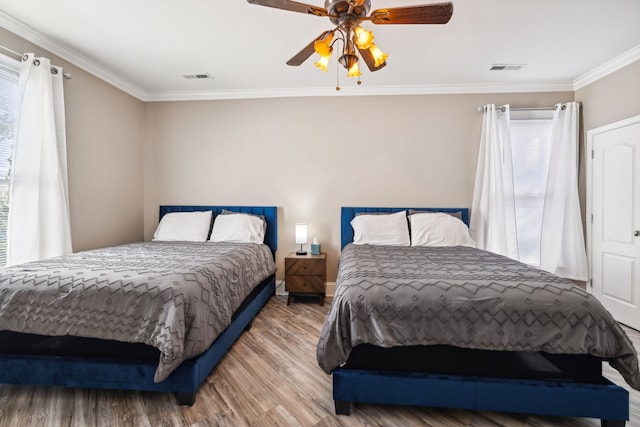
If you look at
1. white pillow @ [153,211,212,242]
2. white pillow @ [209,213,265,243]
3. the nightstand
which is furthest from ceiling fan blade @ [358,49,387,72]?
white pillow @ [153,211,212,242]

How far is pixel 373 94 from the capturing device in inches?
145

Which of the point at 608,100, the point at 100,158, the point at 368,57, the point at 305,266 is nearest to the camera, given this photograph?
the point at 368,57

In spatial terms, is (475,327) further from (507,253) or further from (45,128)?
(45,128)

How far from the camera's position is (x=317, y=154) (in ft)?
12.4

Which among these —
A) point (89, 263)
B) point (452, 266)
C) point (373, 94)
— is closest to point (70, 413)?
point (89, 263)

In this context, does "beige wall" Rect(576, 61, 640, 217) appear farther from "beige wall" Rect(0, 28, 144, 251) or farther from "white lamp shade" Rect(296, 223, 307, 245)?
"beige wall" Rect(0, 28, 144, 251)

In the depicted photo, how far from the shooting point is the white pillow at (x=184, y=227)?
11.3 feet

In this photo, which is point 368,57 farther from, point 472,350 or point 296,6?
point 472,350

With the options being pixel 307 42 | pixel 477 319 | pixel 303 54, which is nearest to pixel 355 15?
pixel 303 54

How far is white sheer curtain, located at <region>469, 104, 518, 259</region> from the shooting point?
3.44 m

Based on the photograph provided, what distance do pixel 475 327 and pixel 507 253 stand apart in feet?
7.84

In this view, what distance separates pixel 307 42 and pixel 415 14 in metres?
1.40

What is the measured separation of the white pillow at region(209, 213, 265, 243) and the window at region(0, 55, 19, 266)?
5.64 ft

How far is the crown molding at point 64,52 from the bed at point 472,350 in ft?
11.2
